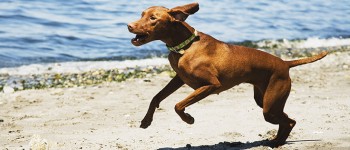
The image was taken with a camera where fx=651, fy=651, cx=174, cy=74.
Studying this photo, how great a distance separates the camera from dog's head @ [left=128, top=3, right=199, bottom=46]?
6.32 metres

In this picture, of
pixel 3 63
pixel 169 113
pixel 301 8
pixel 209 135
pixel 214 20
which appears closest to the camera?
pixel 209 135

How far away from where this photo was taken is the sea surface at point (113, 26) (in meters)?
18.4

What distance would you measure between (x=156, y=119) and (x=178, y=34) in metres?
2.26

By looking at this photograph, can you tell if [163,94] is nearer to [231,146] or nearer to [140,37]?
[140,37]

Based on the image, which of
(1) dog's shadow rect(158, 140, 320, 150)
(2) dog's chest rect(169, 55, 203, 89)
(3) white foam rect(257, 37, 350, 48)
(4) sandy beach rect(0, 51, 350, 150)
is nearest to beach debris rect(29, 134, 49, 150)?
(4) sandy beach rect(0, 51, 350, 150)

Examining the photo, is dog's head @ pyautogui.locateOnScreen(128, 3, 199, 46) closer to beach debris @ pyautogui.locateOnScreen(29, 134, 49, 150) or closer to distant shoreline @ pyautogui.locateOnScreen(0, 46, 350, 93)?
beach debris @ pyautogui.locateOnScreen(29, 134, 49, 150)

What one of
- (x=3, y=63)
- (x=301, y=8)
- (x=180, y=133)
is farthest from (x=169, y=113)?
(x=301, y=8)

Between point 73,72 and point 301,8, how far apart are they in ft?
75.6


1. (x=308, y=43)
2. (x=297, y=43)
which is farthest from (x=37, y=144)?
(x=308, y=43)

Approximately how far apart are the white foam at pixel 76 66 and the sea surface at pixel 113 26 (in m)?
0.70

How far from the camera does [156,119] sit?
28.0 ft

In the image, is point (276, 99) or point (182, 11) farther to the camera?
point (276, 99)

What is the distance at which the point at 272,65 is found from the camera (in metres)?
6.79

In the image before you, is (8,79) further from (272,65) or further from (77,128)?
(272,65)
